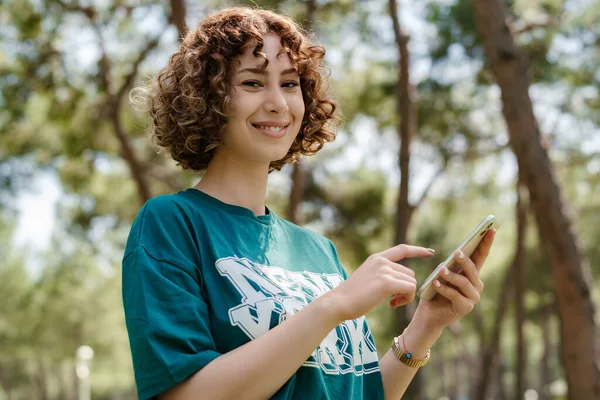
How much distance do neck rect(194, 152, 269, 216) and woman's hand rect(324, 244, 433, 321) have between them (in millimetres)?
485

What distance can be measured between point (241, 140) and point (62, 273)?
24907mm

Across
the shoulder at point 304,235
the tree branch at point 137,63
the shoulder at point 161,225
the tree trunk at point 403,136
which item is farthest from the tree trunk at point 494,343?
the shoulder at point 161,225

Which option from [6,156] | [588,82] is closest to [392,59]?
[588,82]

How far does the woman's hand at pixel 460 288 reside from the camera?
1.79 meters

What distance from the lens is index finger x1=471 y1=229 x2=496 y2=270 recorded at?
177cm

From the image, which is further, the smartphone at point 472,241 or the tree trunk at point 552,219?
the tree trunk at point 552,219

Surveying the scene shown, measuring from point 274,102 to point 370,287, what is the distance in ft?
1.92

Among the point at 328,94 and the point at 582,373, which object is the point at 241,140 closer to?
the point at 328,94

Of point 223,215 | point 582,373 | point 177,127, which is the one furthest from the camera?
point 582,373

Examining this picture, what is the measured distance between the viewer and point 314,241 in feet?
7.09

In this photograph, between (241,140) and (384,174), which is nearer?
(241,140)

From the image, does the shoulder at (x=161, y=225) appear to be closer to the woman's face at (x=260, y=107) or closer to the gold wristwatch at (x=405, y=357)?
the woman's face at (x=260, y=107)

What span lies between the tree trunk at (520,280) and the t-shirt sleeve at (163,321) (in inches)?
515

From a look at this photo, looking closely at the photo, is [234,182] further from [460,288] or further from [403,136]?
[403,136]
